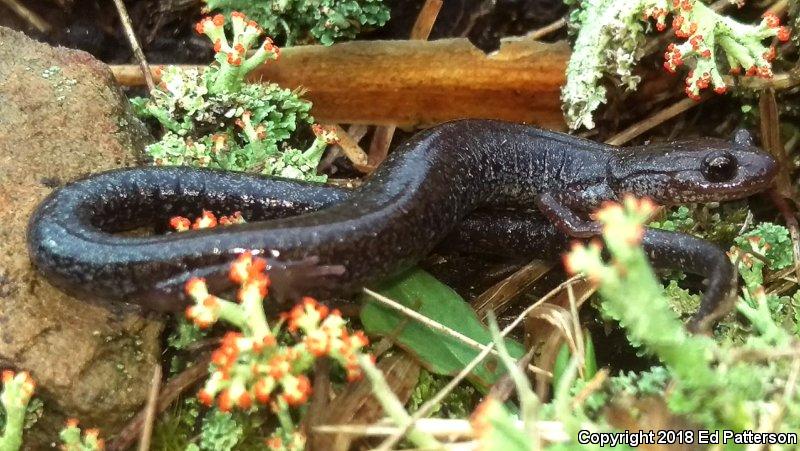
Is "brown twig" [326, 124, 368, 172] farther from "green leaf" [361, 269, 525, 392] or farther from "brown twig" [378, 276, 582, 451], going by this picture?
"brown twig" [378, 276, 582, 451]

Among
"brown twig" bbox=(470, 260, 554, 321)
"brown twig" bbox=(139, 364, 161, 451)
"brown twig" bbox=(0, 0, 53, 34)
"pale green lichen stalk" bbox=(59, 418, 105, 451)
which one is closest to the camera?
"pale green lichen stalk" bbox=(59, 418, 105, 451)

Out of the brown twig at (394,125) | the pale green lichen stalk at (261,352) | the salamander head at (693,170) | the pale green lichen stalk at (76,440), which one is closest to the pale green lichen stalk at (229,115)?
the brown twig at (394,125)

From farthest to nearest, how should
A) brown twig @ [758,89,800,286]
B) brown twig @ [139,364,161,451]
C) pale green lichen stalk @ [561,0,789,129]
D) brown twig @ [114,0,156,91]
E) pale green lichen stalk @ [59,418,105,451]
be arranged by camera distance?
brown twig @ [114,0,156,91], brown twig @ [758,89,800,286], pale green lichen stalk @ [561,0,789,129], brown twig @ [139,364,161,451], pale green lichen stalk @ [59,418,105,451]

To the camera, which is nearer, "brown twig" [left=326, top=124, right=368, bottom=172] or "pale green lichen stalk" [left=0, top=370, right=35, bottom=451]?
"pale green lichen stalk" [left=0, top=370, right=35, bottom=451]

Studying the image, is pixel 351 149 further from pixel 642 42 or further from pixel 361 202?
pixel 642 42

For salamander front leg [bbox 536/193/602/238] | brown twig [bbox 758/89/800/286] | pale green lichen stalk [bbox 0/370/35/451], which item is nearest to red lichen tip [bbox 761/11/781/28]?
brown twig [bbox 758/89/800/286]

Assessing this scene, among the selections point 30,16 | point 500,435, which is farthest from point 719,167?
point 30,16
